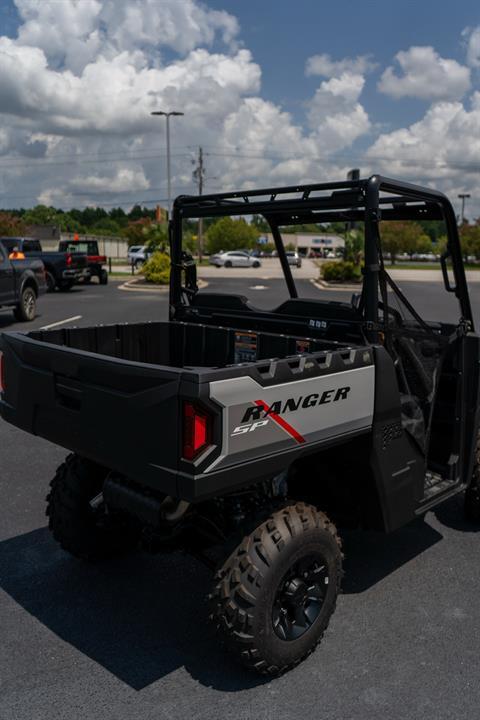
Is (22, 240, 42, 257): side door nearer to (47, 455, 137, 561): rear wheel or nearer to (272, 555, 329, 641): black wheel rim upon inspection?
(47, 455, 137, 561): rear wheel

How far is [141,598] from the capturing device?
11.5ft

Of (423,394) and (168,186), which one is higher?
(168,186)

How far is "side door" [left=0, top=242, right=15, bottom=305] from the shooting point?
43.5 ft

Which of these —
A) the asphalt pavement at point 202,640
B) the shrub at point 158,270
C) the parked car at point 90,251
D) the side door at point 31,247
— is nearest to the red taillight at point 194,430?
the asphalt pavement at point 202,640

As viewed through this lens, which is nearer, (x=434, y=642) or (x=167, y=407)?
(x=167, y=407)

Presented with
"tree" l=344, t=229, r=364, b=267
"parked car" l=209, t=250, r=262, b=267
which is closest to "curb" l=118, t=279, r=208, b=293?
"tree" l=344, t=229, r=364, b=267

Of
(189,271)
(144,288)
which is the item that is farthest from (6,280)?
(144,288)

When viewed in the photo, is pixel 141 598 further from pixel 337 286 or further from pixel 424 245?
pixel 424 245

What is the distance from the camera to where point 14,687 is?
109 inches

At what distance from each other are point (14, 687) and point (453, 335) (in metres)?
2.83

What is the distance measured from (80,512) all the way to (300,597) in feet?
4.61

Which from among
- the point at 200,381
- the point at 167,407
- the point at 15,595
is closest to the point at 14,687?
the point at 15,595

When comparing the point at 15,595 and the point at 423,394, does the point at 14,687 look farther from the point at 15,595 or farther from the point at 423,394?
the point at 423,394

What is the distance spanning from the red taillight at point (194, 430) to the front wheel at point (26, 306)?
41.6 ft
